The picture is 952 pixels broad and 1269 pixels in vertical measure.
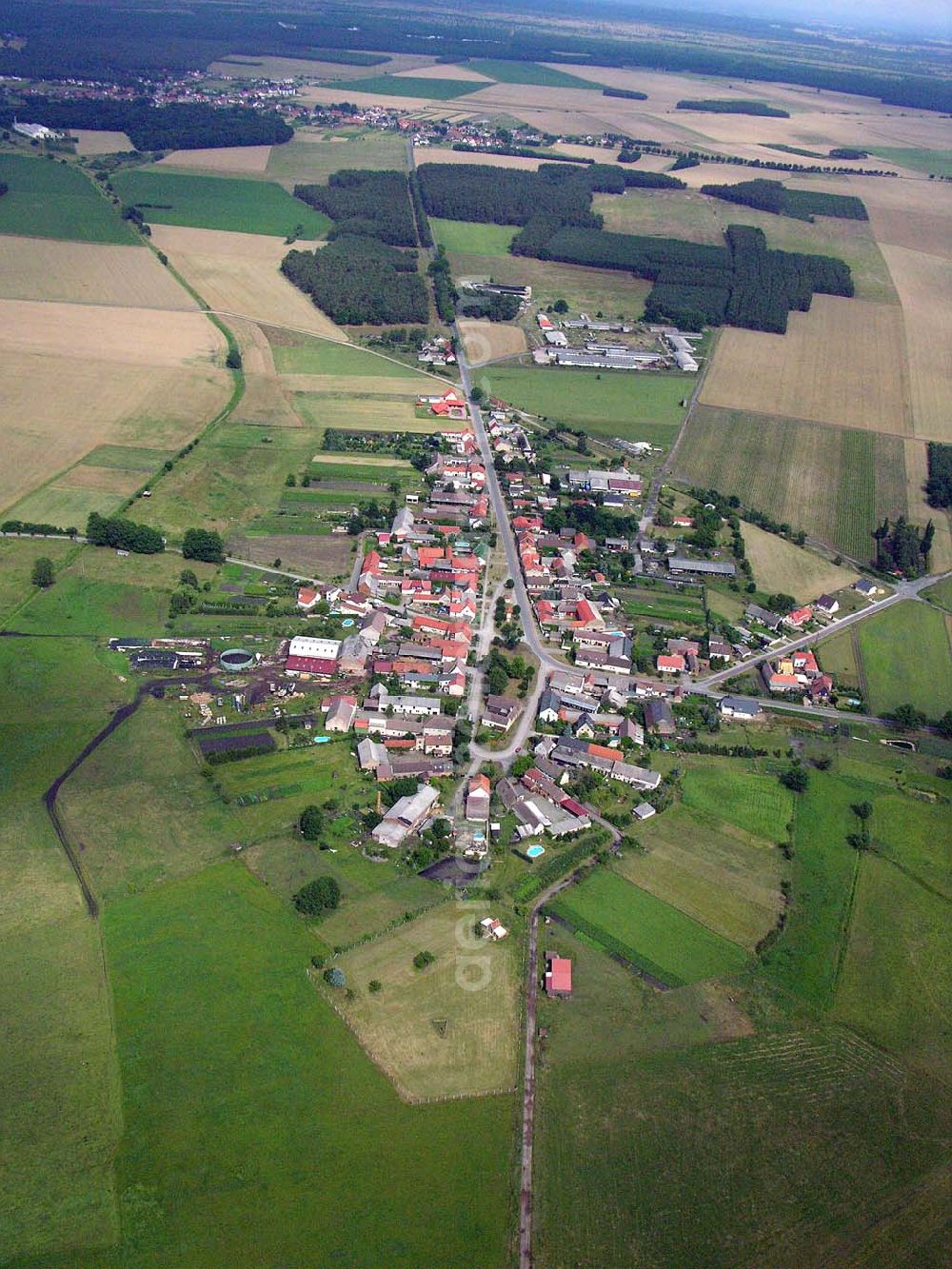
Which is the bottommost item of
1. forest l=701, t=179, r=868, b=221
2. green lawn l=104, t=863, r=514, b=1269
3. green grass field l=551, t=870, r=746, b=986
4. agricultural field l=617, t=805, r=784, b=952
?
green lawn l=104, t=863, r=514, b=1269

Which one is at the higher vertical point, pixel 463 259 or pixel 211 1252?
pixel 463 259

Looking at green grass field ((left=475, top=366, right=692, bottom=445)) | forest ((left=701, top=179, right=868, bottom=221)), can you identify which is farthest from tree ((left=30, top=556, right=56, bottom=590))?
forest ((left=701, top=179, right=868, bottom=221))

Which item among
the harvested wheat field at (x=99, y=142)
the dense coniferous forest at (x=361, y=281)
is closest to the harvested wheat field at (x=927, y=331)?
the dense coniferous forest at (x=361, y=281)

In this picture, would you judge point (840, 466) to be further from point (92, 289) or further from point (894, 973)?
point (92, 289)

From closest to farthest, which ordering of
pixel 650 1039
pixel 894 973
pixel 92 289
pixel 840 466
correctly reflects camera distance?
pixel 650 1039 < pixel 894 973 < pixel 840 466 < pixel 92 289

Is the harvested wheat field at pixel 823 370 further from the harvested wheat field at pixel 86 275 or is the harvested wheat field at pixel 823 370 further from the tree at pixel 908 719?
the harvested wheat field at pixel 86 275

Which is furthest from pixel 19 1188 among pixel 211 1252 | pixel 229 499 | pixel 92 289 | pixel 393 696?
pixel 92 289

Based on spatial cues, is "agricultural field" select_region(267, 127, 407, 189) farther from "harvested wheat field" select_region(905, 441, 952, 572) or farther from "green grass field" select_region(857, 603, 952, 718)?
"green grass field" select_region(857, 603, 952, 718)
